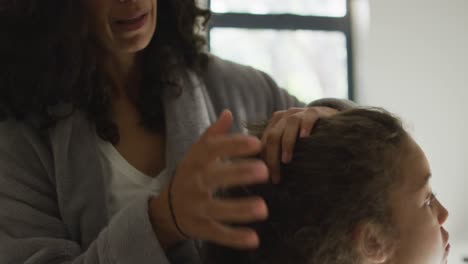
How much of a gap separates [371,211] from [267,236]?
5.2 inches

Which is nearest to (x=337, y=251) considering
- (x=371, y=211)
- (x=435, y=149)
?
(x=371, y=211)

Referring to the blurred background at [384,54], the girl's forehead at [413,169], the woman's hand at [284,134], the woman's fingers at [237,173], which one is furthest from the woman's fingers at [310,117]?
the blurred background at [384,54]

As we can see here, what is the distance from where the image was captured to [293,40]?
2506 mm

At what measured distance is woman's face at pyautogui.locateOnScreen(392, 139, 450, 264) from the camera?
30.3 inches

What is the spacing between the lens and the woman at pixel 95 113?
851 mm

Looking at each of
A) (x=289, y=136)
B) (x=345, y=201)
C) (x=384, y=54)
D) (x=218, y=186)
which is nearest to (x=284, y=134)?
(x=289, y=136)

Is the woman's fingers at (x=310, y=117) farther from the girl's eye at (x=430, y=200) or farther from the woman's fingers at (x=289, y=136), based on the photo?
the girl's eye at (x=430, y=200)

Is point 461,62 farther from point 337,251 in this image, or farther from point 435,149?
point 337,251

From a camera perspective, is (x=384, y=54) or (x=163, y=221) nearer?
(x=163, y=221)

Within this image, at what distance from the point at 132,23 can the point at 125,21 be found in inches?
0.5

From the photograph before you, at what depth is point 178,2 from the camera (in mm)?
1060

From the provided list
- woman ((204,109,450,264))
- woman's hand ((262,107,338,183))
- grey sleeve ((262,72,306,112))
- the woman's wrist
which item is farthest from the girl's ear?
grey sleeve ((262,72,306,112))

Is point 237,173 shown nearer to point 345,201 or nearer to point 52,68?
point 345,201

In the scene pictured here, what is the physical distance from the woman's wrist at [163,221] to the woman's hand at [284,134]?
144mm
